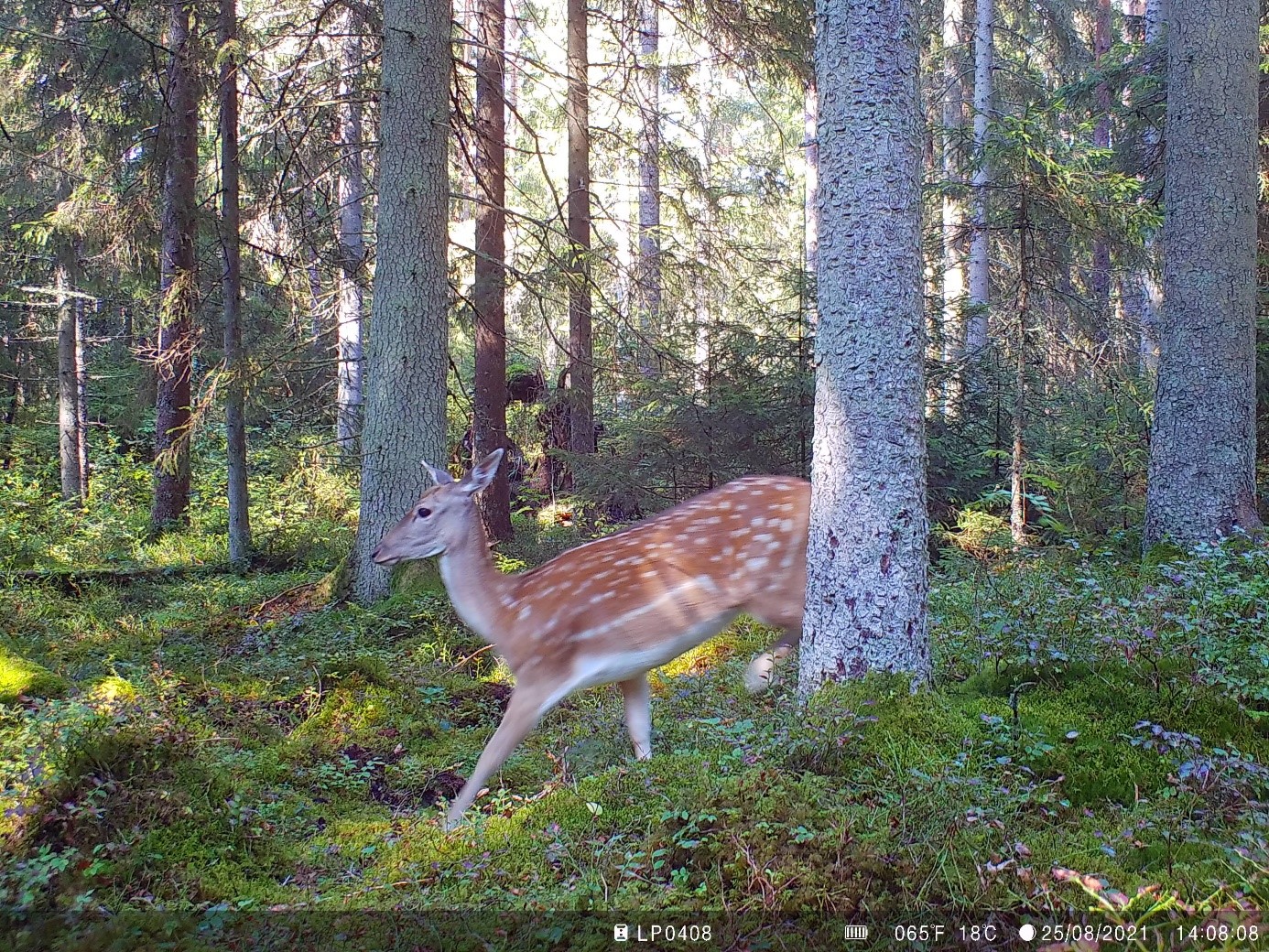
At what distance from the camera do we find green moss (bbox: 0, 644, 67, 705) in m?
4.67

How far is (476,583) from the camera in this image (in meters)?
5.23

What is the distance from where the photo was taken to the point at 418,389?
29.1ft

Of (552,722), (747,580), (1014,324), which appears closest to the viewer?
(747,580)

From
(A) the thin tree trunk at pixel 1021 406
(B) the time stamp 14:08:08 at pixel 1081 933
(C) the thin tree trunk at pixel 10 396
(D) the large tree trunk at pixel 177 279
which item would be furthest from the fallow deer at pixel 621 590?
(C) the thin tree trunk at pixel 10 396

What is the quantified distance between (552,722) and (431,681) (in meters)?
1.15

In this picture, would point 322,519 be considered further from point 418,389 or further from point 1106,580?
point 1106,580

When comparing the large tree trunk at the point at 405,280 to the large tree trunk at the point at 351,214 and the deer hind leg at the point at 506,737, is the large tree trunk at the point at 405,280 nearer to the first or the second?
the large tree trunk at the point at 351,214

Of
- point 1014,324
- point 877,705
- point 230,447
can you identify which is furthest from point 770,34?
point 877,705

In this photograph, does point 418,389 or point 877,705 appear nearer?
point 877,705

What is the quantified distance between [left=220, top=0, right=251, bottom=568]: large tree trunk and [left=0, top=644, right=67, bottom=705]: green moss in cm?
592

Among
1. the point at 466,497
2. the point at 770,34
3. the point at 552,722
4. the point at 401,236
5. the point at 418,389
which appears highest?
the point at 770,34

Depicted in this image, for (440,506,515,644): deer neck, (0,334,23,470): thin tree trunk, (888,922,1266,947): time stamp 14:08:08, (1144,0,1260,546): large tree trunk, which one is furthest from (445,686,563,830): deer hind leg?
(0,334,23,470): thin tree trunk

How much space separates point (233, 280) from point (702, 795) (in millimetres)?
9891

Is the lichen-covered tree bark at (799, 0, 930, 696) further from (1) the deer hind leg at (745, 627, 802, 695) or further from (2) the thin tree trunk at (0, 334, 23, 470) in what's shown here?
(2) the thin tree trunk at (0, 334, 23, 470)
